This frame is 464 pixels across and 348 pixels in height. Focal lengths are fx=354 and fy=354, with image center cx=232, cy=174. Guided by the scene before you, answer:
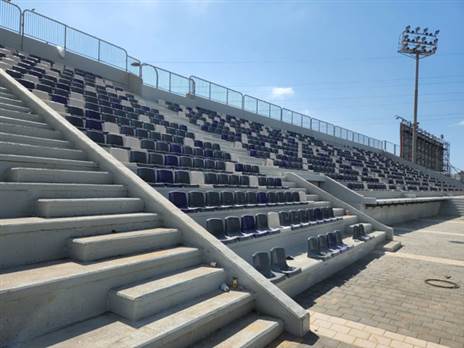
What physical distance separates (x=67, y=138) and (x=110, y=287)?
4.04 m

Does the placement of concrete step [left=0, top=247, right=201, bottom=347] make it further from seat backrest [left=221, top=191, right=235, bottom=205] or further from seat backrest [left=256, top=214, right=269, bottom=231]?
seat backrest [left=221, top=191, right=235, bottom=205]

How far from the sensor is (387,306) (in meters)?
5.61

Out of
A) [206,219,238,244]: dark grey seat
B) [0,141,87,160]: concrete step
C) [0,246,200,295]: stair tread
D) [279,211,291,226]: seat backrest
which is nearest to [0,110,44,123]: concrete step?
[0,141,87,160]: concrete step

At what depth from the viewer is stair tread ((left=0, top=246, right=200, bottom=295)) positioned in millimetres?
2988

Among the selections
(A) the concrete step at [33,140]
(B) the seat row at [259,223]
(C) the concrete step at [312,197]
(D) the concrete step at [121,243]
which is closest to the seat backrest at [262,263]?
(B) the seat row at [259,223]

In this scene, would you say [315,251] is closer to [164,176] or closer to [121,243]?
[164,176]

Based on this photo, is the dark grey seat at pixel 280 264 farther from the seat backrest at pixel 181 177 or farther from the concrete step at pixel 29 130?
the concrete step at pixel 29 130

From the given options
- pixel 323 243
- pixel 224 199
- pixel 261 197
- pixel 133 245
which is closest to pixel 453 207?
pixel 261 197

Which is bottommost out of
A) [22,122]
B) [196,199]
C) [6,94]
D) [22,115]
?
[196,199]

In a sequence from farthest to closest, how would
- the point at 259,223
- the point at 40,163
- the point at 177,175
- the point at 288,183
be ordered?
the point at 288,183, the point at 177,175, the point at 259,223, the point at 40,163

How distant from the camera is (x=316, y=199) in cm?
1218

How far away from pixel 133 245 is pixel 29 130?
342 centimetres

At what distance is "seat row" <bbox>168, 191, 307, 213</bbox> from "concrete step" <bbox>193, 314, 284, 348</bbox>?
2.64m

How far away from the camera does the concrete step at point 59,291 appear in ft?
9.36
